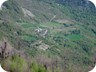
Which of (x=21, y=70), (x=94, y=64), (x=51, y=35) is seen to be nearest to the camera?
(x=21, y=70)

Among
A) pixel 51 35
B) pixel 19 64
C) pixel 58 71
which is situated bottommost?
pixel 51 35

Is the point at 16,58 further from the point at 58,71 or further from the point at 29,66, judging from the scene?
the point at 58,71

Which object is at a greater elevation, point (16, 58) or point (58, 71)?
point (16, 58)

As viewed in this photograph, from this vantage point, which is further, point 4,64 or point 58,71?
point 58,71

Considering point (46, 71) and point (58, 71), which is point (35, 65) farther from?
point (58, 71)

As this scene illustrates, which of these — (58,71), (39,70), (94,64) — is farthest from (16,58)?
(94,64)

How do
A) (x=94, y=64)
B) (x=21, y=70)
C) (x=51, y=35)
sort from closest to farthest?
1. (x=21, y=70)
2. (x=94, y=64)
3. (x=51, y=35)
